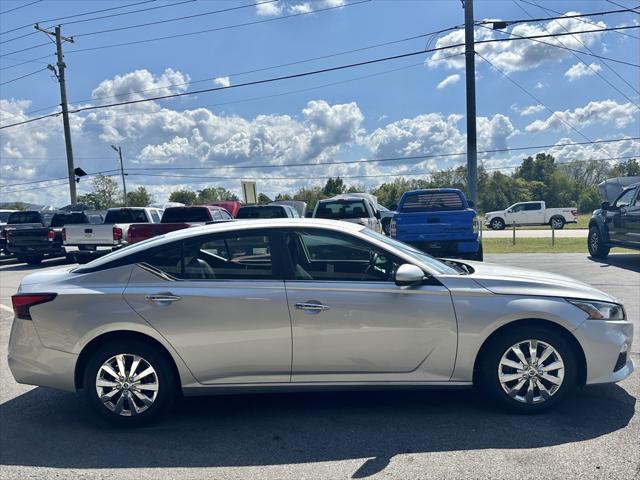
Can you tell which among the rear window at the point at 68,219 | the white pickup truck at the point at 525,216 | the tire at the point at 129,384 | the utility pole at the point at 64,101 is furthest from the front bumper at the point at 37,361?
the white pickup truck at the point at 525,216

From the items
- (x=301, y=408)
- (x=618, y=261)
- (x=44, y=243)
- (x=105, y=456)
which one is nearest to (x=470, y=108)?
(x=618, y=261)

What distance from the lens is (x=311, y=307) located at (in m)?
3.78

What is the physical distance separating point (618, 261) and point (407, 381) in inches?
454

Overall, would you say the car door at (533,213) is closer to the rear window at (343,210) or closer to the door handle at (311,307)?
the rear window at (343,210)

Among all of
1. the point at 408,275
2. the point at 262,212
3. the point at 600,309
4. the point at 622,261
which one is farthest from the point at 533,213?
the point at 408,275

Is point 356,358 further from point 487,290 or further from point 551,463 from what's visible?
point 551,463

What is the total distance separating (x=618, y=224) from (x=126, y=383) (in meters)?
12.5

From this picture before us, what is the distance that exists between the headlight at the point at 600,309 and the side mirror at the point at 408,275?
47.1 inches

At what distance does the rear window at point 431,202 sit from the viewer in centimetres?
1223

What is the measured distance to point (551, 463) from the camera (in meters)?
3.18

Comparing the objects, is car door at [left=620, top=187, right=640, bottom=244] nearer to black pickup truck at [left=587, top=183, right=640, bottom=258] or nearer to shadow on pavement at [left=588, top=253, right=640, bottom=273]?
black pickup truck at [left=587, top=183, right=640, bottom=258]

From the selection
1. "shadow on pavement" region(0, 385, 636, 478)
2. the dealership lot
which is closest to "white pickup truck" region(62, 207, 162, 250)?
the dealership lot

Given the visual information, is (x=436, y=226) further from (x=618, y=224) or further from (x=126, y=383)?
(x=126, y=383)

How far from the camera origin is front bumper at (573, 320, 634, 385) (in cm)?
383
